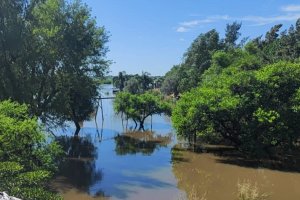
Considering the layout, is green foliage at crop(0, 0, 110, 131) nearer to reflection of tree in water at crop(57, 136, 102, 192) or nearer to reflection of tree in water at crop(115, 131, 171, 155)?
reflection of tree in water at crop(57, 136, 102, 192)

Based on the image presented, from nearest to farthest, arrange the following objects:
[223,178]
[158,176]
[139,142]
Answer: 1. [223,178]
2. [158,176]
3. [139,142]

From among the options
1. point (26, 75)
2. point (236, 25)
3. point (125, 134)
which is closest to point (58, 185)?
point (26, 75)

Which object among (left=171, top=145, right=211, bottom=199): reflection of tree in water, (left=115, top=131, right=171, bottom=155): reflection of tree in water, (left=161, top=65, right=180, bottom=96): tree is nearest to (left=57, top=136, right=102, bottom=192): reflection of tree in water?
(left=115, top=131, right=171, bottom=155): reflection of tree in water

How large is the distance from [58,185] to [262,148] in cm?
1464

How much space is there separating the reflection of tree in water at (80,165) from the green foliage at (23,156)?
8126mm

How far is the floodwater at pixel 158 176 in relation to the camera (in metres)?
20.6

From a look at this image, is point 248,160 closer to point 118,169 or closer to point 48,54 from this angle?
point 118,169

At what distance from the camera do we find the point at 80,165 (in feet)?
91.3

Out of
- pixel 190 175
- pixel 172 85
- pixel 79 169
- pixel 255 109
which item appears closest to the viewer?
pixel 190 175

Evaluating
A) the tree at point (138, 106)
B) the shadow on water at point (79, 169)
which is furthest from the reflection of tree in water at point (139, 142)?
the tree at point (138, 106)

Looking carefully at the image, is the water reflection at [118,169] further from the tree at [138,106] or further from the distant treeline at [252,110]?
the tree at [138,106]

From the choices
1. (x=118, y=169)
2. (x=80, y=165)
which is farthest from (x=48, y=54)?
(x=118, y=169)

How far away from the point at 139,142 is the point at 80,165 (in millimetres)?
13243

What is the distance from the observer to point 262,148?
29.5 meters
